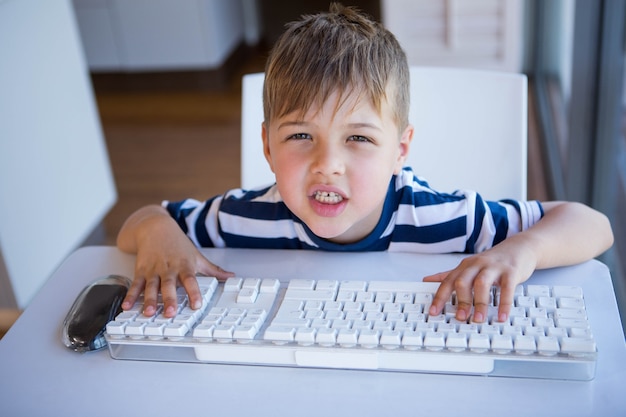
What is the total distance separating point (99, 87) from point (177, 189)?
1401 millimetres

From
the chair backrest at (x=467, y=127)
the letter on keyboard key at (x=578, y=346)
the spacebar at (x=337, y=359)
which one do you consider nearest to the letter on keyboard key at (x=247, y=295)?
the spacebar at (x=337, y=359)

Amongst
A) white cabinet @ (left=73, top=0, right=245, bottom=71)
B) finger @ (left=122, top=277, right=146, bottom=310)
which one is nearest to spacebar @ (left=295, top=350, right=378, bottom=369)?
finger @ (left=122, top=277, right=146, bottom=310)

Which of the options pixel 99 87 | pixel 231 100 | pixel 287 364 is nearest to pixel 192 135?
pixel 231 100

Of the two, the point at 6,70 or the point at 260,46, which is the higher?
the point at 6,70

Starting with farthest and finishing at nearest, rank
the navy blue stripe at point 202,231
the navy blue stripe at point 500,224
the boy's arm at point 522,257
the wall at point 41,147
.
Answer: the wall at point 41,147
the navy blue stripe at point 202,231
the navy blue stripe at point 500,224
the boy's arm at point 522,257

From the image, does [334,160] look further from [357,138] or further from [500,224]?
[500,224]

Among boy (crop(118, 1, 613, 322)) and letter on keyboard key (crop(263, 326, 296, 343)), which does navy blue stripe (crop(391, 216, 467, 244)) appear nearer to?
boy (crop(118, 1, 613, 322))

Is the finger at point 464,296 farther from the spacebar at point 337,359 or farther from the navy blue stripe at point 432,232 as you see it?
the navy blue stripe at point 432,232

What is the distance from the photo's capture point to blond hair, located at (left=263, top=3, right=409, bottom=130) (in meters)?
0.91

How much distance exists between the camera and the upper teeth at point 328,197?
91cm

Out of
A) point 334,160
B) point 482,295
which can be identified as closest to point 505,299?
point 482,295

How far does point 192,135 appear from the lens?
3.36 metres

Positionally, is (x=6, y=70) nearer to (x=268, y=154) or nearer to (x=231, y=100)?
(x=268, y=154)

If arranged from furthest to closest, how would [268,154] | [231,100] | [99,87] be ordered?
[99,87], [231,100], [268,154]
